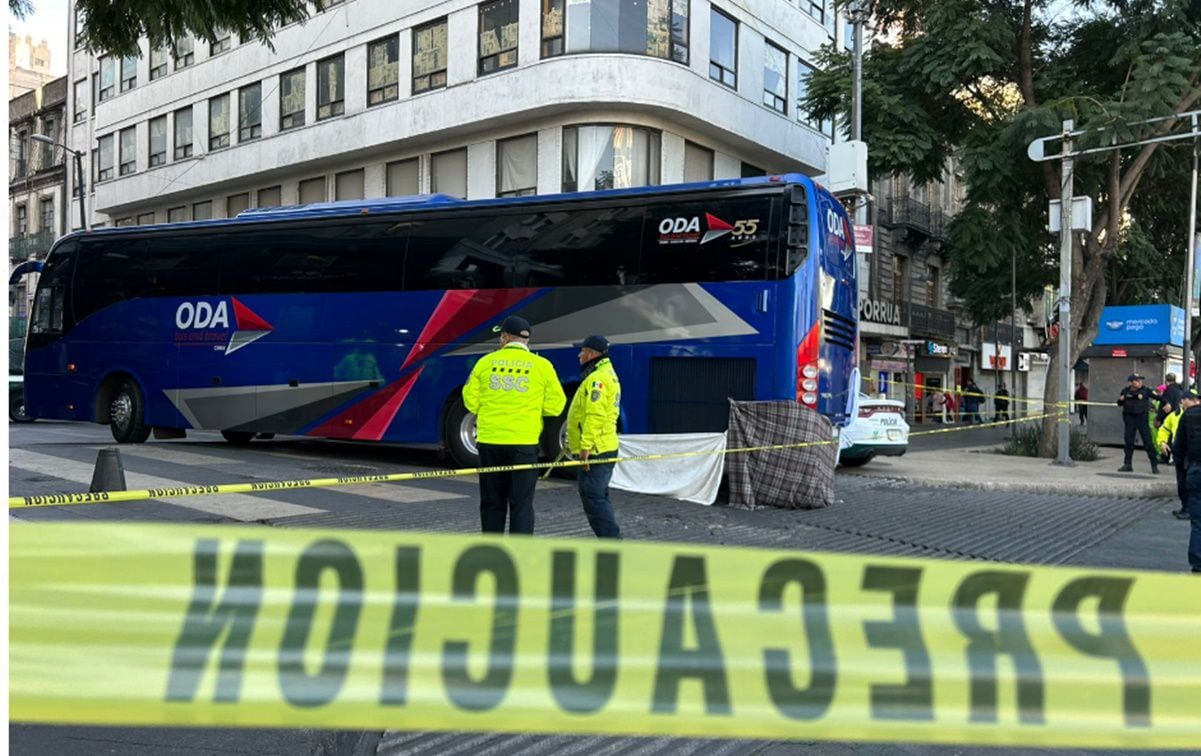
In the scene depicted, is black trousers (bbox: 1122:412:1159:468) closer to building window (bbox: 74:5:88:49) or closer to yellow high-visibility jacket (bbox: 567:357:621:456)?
yellow high-visibility jacket (bbox: 567:357:621:456)

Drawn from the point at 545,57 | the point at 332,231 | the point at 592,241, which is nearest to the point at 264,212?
the point at 332,231

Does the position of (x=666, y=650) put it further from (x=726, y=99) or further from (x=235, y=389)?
(x=726, y=99)

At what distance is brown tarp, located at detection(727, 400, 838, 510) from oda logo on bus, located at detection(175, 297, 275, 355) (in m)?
7.26

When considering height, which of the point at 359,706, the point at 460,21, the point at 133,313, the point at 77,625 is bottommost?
the point at 359,706

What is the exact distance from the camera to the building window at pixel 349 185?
2652cm

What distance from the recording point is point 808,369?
1059 centimetres

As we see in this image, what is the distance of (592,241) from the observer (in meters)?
11.5

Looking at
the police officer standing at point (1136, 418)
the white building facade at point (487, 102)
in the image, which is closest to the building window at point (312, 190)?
the white building facade at point (487, 102)

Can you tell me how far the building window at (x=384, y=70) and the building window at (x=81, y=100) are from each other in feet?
65.0

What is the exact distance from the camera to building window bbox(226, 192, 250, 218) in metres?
30.0

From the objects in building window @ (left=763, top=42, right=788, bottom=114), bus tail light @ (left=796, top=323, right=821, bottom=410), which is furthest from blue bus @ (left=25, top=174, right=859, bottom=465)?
building window @ (left=763, top=42, right=788, bottom=114)

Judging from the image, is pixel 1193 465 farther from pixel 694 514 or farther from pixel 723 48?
pixel 723 48

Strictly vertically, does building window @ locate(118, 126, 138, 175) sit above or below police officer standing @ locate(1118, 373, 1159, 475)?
above

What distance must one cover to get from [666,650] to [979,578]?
978 mm
